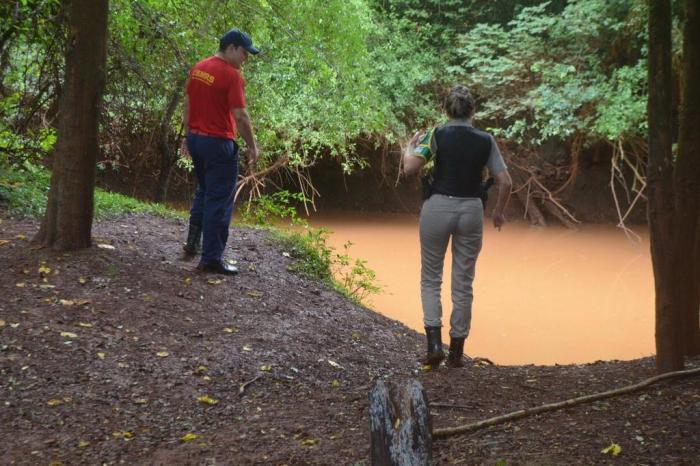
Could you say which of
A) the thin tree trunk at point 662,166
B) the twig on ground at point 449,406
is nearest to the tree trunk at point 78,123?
the twig on ground at point 449,406

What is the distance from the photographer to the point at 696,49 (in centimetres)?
424

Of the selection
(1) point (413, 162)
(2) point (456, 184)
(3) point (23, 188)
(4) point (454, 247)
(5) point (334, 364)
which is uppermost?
(1) point (413, 162)

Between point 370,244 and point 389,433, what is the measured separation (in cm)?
1390

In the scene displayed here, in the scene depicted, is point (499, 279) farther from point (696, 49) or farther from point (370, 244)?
point (696, 49)

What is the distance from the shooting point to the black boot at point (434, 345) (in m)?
5.16

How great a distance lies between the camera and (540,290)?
516 inches

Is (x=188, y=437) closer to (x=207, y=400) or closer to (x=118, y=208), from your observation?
A: (x=207, y=400)

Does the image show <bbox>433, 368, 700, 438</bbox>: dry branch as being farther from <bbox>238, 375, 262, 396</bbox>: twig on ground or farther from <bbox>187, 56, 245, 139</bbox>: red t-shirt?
<bbox>187, 56, 245, 139</bbox>: red t-shirt

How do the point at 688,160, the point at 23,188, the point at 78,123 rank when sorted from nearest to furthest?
1. the point at 688,160
2. the point at 78,123
3. the point at 23,188

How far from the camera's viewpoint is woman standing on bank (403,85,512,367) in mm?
4906

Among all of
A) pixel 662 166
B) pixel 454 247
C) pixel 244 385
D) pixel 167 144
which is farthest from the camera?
pixel 167 144

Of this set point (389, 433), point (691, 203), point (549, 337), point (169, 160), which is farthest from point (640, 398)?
point (169, 160)

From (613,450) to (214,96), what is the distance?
13.8 feet

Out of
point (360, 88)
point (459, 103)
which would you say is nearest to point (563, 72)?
point (360, 88)
